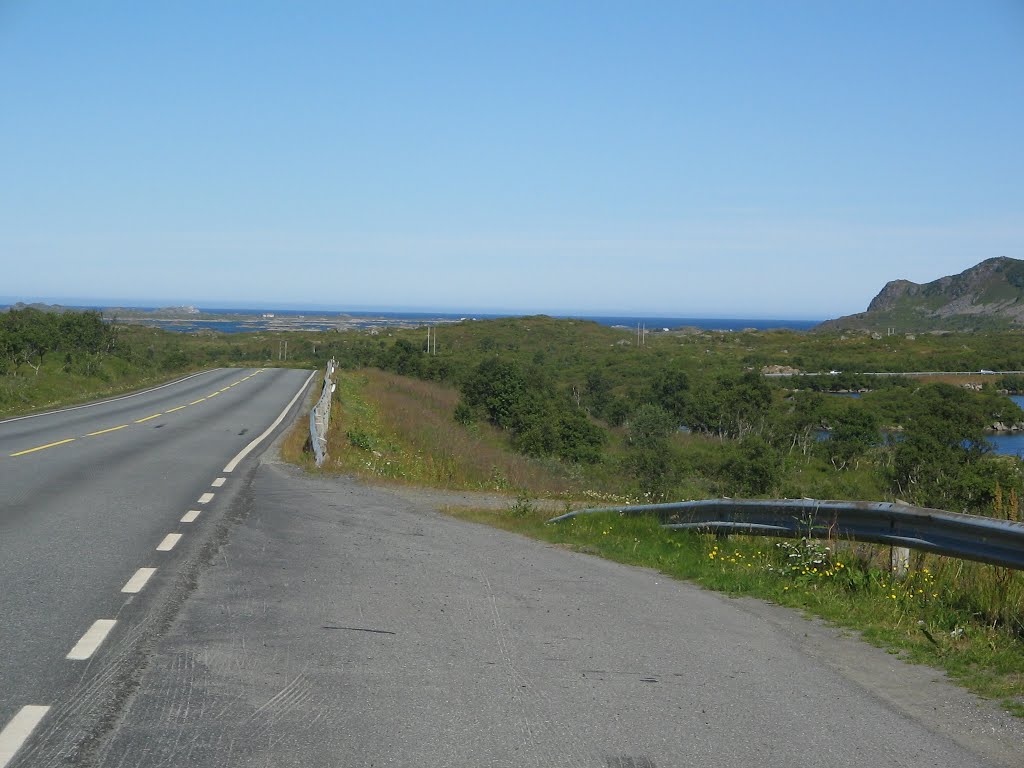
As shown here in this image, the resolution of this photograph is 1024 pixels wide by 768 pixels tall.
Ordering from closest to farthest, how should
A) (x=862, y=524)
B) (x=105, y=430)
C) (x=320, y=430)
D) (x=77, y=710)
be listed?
(x=77, y=710)
(x=862, y=524)
(x=320, y=430)
(x=105, y=430)

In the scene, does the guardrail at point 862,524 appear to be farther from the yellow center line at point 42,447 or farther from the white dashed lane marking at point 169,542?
the yellow center line at point 42,447

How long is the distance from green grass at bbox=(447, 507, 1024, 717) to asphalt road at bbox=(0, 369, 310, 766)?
14.4ft

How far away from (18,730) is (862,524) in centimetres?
653

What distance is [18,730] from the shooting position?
449 cm

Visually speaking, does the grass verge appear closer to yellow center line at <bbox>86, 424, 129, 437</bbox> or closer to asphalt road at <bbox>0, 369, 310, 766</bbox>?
asphalt road at <bbox>0, 369, 310, 766</bbox>

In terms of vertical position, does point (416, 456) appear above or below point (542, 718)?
below

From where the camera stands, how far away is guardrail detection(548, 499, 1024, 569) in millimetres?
6838

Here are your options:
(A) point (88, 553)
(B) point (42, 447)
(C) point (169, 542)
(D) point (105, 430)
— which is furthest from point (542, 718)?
(D) point (105, 430)

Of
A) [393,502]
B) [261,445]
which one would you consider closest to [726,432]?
[261,445]

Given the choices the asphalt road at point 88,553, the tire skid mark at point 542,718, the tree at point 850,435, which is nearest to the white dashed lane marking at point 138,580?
the asphalt road at point 88,553

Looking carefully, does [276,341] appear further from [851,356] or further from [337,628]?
[337,628]

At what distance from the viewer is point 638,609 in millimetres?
7434

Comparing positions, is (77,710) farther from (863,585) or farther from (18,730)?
(863,585)

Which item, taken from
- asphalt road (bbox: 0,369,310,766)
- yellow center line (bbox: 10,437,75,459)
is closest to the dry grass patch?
asphalt road (bbox: 0,369,310,766)
